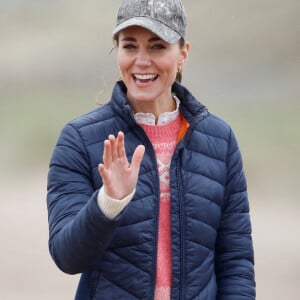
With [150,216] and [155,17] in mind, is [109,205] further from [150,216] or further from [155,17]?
[155,17]

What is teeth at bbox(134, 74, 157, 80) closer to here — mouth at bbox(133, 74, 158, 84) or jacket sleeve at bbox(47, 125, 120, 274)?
mouth at bbox(133, 74, 158, 84)

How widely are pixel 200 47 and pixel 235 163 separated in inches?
103

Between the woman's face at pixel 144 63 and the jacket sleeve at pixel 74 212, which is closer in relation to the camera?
the jacket sleeve at pixel 74 212

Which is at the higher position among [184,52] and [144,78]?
[184,52]

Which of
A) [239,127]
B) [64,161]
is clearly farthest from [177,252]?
[239,127]

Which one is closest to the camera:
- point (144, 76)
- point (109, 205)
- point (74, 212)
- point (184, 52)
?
point (109, 205)

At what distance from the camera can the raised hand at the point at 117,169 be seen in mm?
1413

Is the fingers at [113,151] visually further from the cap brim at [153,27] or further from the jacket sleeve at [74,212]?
the cap brim at [153,27]

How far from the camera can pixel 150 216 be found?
1.59 metres

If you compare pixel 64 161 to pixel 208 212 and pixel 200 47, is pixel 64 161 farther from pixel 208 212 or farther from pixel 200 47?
pixel 200 47

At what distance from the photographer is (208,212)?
1.67 metres

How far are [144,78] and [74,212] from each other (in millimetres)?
343

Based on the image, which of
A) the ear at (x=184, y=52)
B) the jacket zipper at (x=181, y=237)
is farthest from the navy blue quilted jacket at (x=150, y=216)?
the ear at (x=184, y=52)

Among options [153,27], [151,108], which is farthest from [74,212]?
[153,27]
